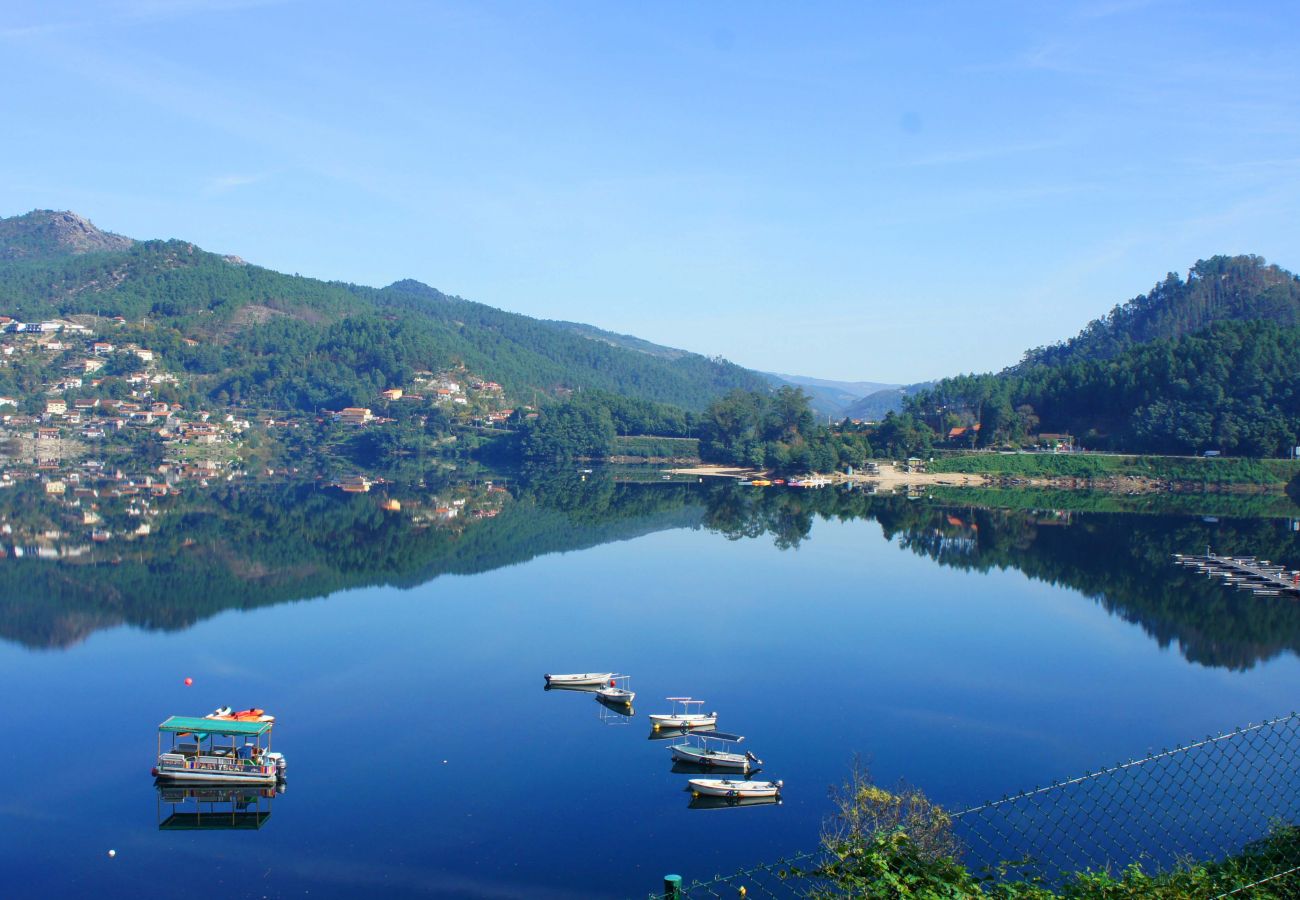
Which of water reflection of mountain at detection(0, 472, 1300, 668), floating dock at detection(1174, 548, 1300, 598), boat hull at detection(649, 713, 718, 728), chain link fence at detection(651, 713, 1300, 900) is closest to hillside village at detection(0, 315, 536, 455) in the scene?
water reflection of mountain at detection(0, 472, 1300, 668)

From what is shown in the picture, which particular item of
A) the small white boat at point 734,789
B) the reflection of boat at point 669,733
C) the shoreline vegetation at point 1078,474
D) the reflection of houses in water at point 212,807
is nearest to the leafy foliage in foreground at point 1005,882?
the small white boat at point 734,789

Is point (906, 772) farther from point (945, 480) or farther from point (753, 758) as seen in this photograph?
point (945, 480)

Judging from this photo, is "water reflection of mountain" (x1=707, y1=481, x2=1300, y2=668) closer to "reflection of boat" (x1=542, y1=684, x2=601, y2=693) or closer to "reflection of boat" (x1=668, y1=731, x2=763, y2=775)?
"reflection of boat" (x1=668, y1=731, x2=763, y2=775)

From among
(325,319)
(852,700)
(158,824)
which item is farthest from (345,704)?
(325,319)

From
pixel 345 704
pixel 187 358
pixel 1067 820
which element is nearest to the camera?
pixel 1067 820

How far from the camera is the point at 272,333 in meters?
110

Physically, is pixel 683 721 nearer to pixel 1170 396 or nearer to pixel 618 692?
pixel 618 692

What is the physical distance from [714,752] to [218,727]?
7.95 meters

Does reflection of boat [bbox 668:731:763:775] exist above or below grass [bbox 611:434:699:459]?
below

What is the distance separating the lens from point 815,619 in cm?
2828

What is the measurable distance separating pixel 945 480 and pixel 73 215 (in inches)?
6723

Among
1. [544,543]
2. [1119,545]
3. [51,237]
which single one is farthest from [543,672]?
[51,237]

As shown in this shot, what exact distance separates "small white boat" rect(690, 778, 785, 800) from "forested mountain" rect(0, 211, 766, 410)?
89644 mm

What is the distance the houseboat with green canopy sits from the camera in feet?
52.6
